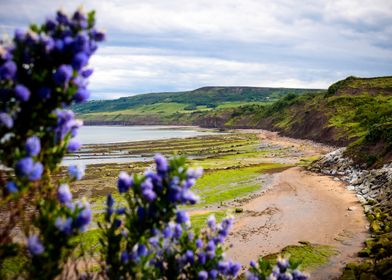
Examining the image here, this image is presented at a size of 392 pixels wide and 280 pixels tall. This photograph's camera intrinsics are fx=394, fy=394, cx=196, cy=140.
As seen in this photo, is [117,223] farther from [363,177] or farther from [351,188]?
[363,177]

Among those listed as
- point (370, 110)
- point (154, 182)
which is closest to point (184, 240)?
point (154, 182)

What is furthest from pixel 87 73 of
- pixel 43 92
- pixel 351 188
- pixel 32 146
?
pixel 351 188

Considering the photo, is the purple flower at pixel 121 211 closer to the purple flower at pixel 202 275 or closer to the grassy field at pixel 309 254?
the purple flower at pixel 202 275

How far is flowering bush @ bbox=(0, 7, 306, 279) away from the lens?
18.5ft

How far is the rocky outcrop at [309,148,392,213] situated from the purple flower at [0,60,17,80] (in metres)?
27.5

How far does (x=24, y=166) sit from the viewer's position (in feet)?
17.7

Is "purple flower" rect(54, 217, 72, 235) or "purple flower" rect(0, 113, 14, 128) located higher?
"purple flower" rect(0, 113, 14, 128)

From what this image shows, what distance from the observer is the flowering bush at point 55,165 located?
564 centimetres

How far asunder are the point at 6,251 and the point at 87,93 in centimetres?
272

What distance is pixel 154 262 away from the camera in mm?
7586

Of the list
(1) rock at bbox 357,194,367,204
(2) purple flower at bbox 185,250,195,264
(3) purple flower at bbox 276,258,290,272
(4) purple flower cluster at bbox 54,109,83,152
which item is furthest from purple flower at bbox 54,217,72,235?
(1) rock at bbox 357,194,367,204

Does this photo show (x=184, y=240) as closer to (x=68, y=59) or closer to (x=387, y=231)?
(x=68, y=59)

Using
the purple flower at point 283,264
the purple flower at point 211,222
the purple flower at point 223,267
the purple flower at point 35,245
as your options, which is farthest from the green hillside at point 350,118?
the purple flower at point 35,245

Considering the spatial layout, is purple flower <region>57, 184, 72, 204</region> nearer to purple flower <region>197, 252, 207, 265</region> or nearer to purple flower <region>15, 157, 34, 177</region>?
purple flower <region>15, 157, 34, 177</region>
